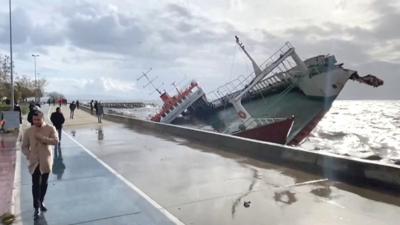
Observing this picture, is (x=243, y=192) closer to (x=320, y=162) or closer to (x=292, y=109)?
(x=320, y=162)

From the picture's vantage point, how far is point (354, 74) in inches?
1276

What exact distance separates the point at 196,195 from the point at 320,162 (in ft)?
11.7

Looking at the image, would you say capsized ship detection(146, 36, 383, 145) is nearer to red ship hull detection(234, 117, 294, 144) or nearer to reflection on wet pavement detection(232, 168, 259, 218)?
red ship hull detection(234, 117, 294, 144)

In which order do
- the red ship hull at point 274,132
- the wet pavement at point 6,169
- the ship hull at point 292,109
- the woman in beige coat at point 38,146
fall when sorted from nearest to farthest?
the woman in beige coat at point 38,146
the wet pavement at point 6,169
the red ship hull at point 274,132
the ship hull at point 292,109

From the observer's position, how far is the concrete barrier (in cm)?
831

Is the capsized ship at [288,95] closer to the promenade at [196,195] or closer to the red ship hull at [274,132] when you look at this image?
the red ship hull at [274,132]

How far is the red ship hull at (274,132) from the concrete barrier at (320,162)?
8904 mm

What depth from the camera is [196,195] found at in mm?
8000

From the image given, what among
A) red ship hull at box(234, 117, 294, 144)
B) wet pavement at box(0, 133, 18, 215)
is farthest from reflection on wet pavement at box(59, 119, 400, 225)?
red ship hull at box(234, 117, 294, 144)

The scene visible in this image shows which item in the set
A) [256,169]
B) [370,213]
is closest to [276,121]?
[256,169]

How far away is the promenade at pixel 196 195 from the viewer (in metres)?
6.52

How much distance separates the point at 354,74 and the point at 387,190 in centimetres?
2620

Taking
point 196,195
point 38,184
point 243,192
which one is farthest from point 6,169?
point 243,192

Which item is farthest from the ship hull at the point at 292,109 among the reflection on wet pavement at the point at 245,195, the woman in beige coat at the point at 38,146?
the woman in beige coat at the point at 38,146
